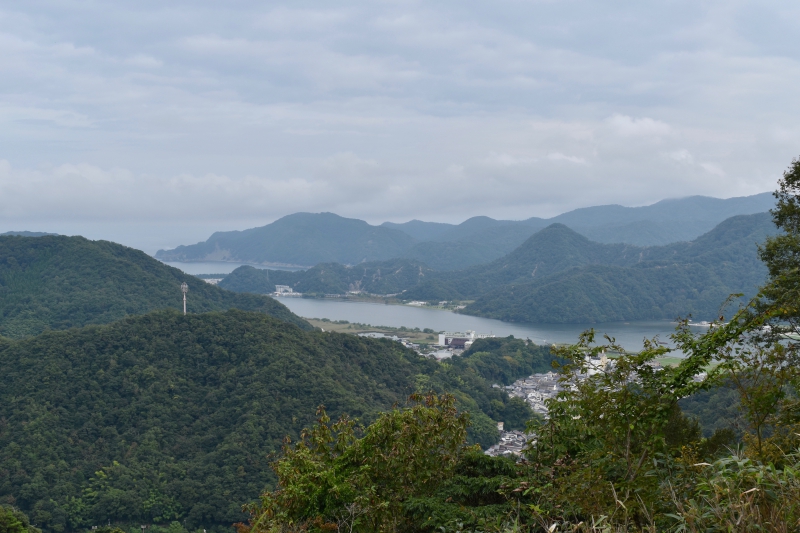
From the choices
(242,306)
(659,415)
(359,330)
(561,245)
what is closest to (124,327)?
(242,306)

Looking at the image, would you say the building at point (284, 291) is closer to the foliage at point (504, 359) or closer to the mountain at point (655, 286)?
the mountain at point (655, 286)

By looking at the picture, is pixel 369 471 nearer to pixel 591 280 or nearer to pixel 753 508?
pixel 753 508

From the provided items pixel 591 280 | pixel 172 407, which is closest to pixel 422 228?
pixel 591 280

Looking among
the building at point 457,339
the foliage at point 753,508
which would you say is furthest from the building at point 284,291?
the foliage at point 753,508

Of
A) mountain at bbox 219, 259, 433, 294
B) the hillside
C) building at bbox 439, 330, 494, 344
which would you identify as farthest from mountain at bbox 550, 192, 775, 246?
the hillside

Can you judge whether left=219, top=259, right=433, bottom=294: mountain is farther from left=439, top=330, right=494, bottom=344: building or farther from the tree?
the tree

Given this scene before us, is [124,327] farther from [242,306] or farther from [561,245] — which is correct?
[561,245]

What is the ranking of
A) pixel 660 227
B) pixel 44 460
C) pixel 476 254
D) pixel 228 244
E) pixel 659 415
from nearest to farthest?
1. pixel 659 415
2. pixel 44 460
3. pixel 476 254
4. pixel 660 227
5. pixel 228 244
